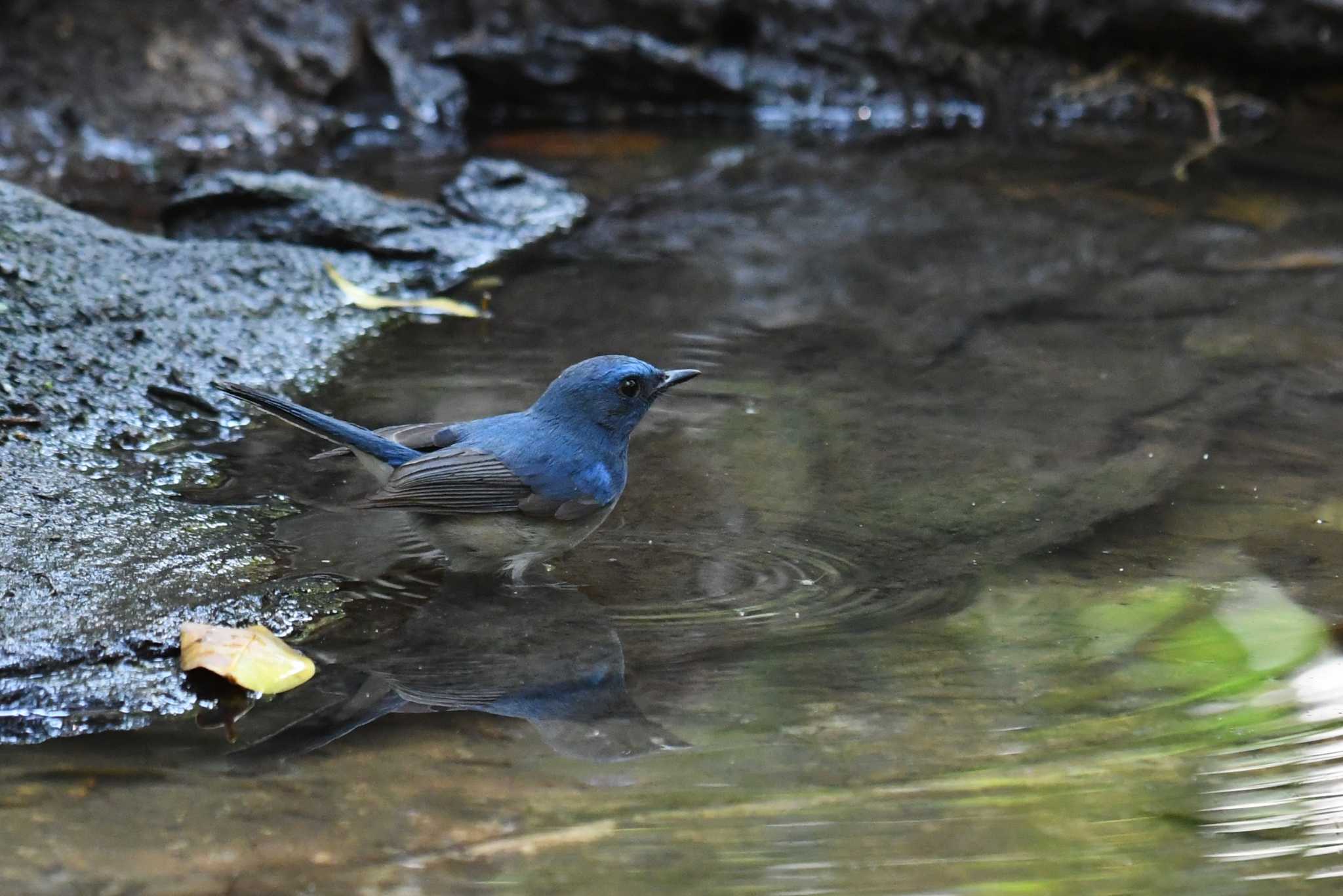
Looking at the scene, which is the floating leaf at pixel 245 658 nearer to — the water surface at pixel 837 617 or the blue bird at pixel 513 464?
the water surface at pixel 837 617

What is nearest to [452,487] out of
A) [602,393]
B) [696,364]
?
[602,393]

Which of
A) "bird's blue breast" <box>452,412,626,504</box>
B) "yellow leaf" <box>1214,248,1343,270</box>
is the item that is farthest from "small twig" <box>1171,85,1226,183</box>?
"bird's blue breast" <box>452,412,626,504</box>

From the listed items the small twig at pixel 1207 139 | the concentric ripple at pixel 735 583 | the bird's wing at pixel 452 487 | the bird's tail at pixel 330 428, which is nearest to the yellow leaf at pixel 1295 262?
the small twig at pixel 1207 139

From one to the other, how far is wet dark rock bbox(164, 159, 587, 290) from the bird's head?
2.25 meters

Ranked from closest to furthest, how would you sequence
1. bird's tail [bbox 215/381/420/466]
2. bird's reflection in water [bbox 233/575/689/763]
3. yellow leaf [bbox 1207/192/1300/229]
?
bird's reflection in water [bbox 233/575/689/763], bird's tail [bbox 215/381/420/466], yellow leaf [bbox 1207/192/1300/229]

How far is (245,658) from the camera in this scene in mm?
3162

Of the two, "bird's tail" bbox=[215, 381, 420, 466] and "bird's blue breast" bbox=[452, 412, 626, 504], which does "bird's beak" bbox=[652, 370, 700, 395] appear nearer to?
"bird's blue breast" bbox=[452, 412, 626, 504]

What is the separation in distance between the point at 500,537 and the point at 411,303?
2231mm

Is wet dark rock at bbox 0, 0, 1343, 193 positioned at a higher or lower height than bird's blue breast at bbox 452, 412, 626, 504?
higher

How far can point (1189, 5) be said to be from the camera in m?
9.12

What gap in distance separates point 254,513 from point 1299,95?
7.82 meters

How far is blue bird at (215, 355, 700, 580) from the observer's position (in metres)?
3.83

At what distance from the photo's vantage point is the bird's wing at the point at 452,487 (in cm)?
381

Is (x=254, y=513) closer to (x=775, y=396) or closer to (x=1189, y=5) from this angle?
(x=775, y=396)
